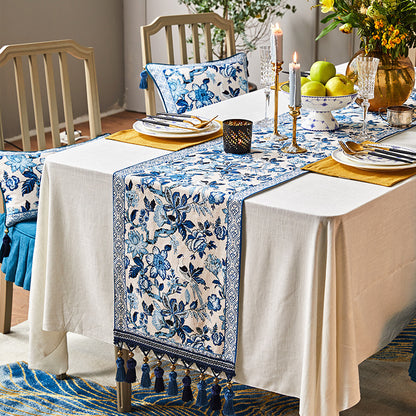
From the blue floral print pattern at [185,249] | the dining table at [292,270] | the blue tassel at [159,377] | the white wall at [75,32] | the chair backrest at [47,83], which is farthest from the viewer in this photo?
the white wall at [75,32]

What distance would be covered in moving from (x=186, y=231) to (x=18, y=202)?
78 cm

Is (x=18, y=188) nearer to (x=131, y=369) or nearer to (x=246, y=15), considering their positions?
(x=131, y=369)

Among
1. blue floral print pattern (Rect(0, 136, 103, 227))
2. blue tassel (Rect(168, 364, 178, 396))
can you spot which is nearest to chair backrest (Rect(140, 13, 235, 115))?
blue floral print pattern (Rect(0, 136, 103, 227))

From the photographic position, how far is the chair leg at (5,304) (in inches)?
96.1

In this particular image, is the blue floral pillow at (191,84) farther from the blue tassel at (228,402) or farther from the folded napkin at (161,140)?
the blue tassel at (228,402)

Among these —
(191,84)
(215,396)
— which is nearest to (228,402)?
(215,396)

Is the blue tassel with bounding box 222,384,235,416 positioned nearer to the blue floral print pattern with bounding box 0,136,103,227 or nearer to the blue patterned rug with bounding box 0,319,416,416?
the blue patterned rug with bounding box 0,319,416,416

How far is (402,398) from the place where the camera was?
7.07ft

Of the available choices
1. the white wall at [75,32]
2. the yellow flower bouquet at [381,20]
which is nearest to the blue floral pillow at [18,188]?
the yellow flower bouquet at [381,20]

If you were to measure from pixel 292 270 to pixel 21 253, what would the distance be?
1015 mm

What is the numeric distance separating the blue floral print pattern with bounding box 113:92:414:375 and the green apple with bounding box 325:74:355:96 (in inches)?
12.1

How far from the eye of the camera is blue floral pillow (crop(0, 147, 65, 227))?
7.40ft

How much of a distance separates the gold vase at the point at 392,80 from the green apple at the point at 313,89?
0.86ft

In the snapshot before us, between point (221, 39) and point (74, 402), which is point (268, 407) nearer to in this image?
point (74, 402)
